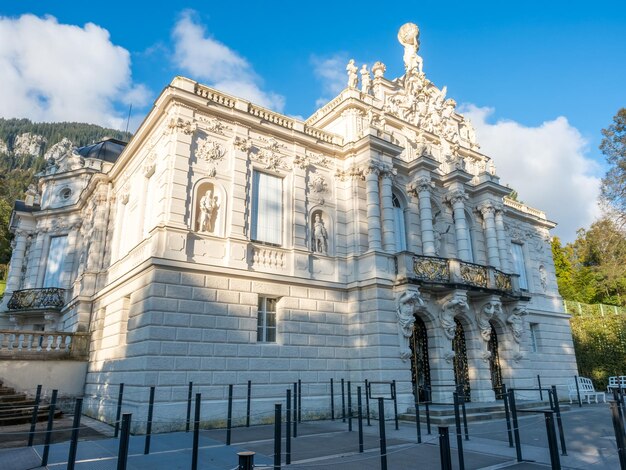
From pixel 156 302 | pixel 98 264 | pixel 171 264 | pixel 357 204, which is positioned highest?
pixel 357 204

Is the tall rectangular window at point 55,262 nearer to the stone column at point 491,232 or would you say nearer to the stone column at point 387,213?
the stone column at point 387,213

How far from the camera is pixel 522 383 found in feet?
64.3

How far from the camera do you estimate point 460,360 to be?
18.6 m

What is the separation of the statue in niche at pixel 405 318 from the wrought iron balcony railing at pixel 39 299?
18310 mm

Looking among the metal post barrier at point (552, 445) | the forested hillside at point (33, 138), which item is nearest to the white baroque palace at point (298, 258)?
the metal post barrier at point (552, 445)

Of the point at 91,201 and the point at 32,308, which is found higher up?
the point at 91,201

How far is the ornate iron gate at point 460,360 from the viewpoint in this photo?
18156mm

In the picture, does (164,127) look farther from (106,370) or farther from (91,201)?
(91,201)

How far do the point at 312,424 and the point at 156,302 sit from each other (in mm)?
5952

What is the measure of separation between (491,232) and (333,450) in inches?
637

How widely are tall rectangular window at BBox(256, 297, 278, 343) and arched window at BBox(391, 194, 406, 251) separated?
6562 mm

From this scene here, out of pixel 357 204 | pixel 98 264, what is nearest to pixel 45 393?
pixel 98 264

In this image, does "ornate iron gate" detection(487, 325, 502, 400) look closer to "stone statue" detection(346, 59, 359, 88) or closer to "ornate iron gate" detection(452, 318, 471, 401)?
"ornate iron gate" detection(452, 318, 471, 401)

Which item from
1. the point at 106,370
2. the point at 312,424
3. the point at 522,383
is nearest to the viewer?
the point at 312,424
